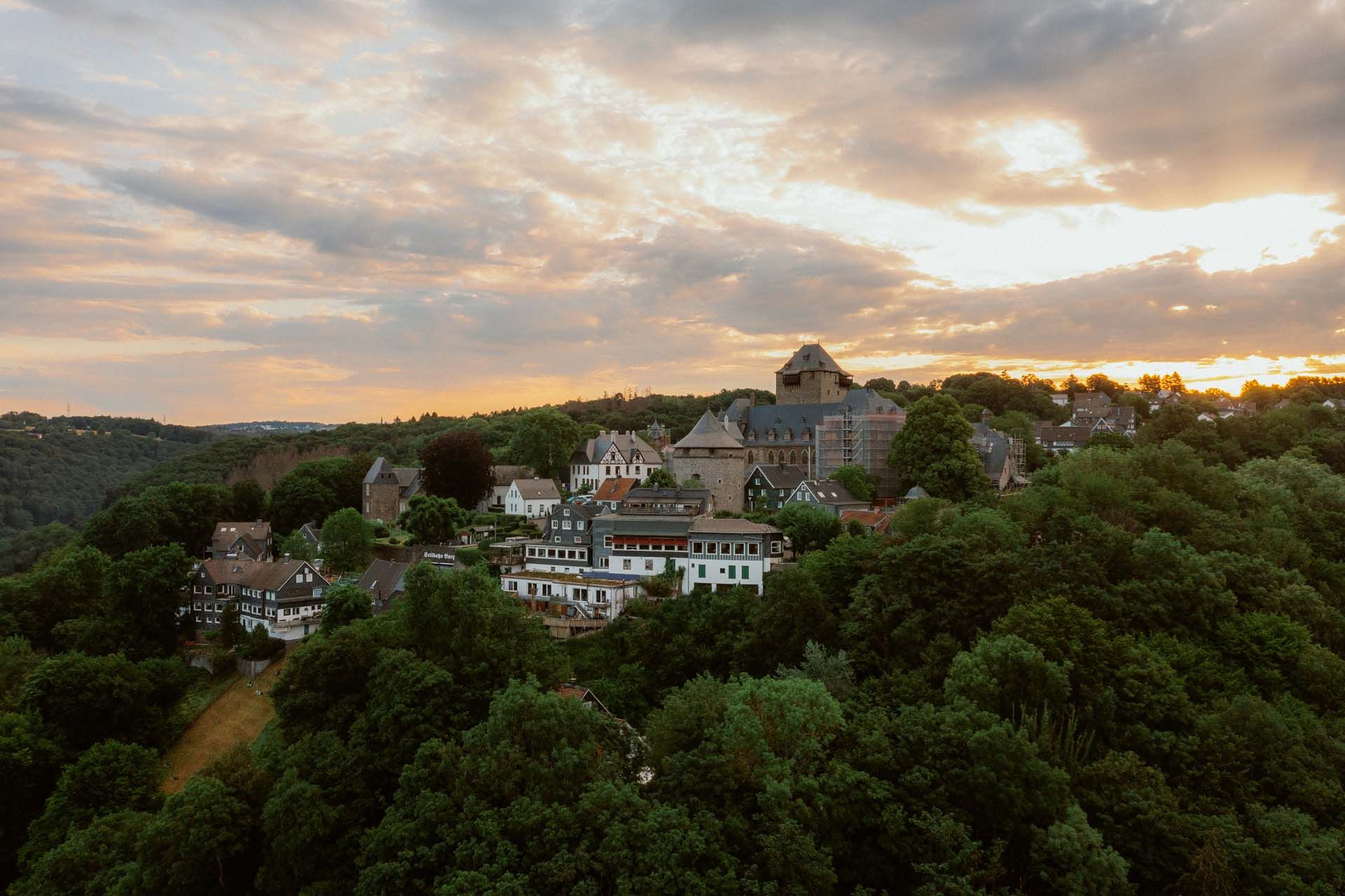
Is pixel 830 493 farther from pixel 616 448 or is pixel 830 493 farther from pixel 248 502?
pixel 248 502

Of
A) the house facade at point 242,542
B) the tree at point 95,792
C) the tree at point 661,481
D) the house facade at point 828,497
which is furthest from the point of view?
the tree at point 661,481

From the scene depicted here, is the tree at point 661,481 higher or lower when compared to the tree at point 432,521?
higher

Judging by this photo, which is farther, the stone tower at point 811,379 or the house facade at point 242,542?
the stone tower at point 811,379

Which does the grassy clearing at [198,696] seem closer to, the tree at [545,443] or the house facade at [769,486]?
the house facade at [769,486]

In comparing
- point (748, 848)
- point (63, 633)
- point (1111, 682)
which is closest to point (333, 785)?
point (748, 848)

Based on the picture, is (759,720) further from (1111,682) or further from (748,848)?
(1111,682)

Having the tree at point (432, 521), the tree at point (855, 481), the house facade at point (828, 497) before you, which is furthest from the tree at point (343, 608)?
the tree at point (855, 481)
